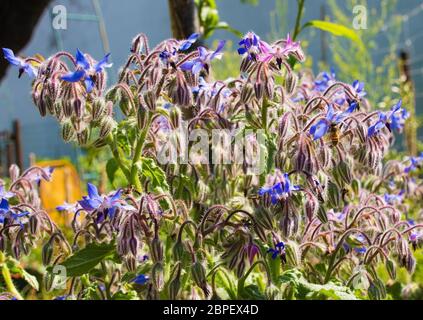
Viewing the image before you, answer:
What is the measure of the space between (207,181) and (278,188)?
274 mm

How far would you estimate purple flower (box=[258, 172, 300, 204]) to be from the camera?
3.94ft

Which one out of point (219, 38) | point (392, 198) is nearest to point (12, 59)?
point (392, 198)

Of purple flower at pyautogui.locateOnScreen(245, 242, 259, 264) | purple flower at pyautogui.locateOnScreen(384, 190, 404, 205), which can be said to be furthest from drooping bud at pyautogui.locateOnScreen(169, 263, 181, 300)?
purple flower at pyautogui.locateOnScreen(384, 190, 404, 205)

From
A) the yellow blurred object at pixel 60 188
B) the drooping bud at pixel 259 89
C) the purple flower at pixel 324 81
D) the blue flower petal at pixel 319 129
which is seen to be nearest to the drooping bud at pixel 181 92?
the drooping bud at pixel 259 89

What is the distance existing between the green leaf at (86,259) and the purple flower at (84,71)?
0.97ft

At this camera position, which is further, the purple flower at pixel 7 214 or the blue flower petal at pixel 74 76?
the purple flower at pixel 7 214

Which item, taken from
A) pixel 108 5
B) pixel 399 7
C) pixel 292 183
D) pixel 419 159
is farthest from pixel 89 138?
pixel 108 5

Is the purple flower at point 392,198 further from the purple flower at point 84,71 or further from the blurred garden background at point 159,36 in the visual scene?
the blurred garden background at point 159,36

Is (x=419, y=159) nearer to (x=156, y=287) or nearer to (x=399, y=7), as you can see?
(x=156, y=287)

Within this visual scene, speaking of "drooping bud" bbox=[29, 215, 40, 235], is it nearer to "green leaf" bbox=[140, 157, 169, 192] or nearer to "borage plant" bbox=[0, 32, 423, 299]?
"borage plant" bbox=[0, 32, 423, 299]

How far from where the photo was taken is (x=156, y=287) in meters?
1.23

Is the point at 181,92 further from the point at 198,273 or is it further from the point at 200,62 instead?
the point at 198,273

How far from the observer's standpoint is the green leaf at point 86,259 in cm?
130

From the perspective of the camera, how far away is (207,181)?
1446 mm
